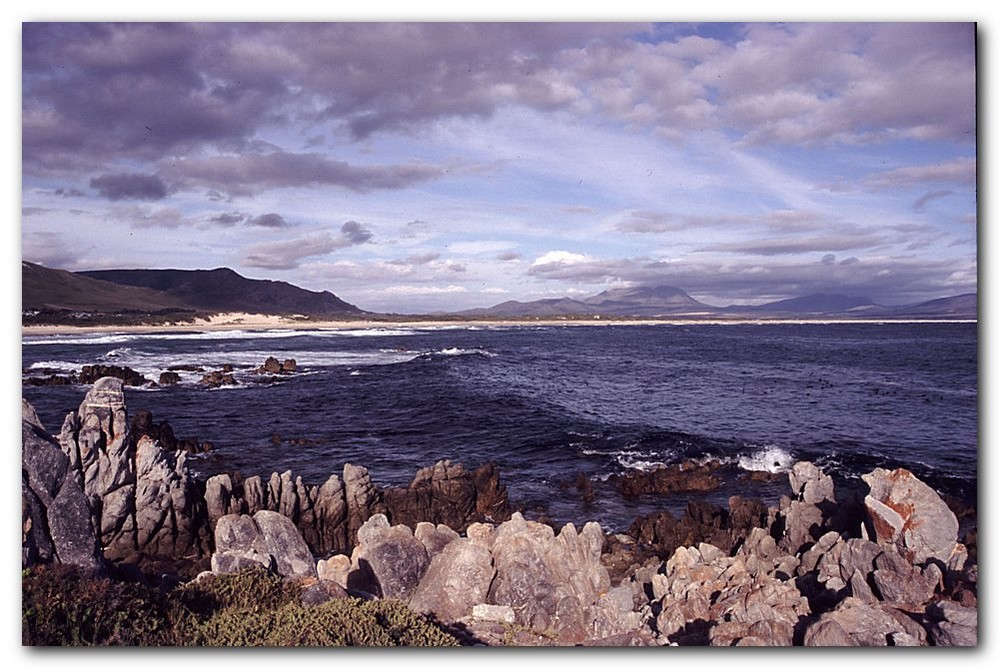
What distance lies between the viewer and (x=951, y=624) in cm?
512

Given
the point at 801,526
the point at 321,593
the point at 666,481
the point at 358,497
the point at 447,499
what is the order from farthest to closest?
the point at 666,481 < the point at 447,499 < the point at 358,497 < the point at 801,526 < the point at 321,593

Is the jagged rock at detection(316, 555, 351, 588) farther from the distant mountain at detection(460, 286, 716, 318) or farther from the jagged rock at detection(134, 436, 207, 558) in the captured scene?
the distant mountain at detection(460, 286, 716, 318)

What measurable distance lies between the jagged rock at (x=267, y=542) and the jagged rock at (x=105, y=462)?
1.08 m

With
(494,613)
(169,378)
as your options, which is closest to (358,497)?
(494,613)

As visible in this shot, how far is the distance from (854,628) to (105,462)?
7292mm

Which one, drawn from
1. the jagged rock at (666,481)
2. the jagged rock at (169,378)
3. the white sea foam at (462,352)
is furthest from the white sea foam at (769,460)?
the jagged rock at (169,378)

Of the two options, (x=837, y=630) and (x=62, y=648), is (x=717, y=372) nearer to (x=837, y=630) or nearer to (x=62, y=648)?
(x=837, y=630)

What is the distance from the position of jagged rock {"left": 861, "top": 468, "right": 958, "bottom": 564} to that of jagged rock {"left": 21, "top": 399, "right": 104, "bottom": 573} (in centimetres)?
710

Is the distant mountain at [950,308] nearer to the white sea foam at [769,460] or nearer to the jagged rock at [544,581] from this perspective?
the white sea foam at [769,460]

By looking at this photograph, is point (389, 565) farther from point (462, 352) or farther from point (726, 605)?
point (462, 352)

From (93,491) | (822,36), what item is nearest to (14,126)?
(93,491)

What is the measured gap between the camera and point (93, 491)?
6.19m

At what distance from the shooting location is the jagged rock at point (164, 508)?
20.9 ft

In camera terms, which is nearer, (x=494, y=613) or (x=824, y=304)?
(x=494, y=613)
